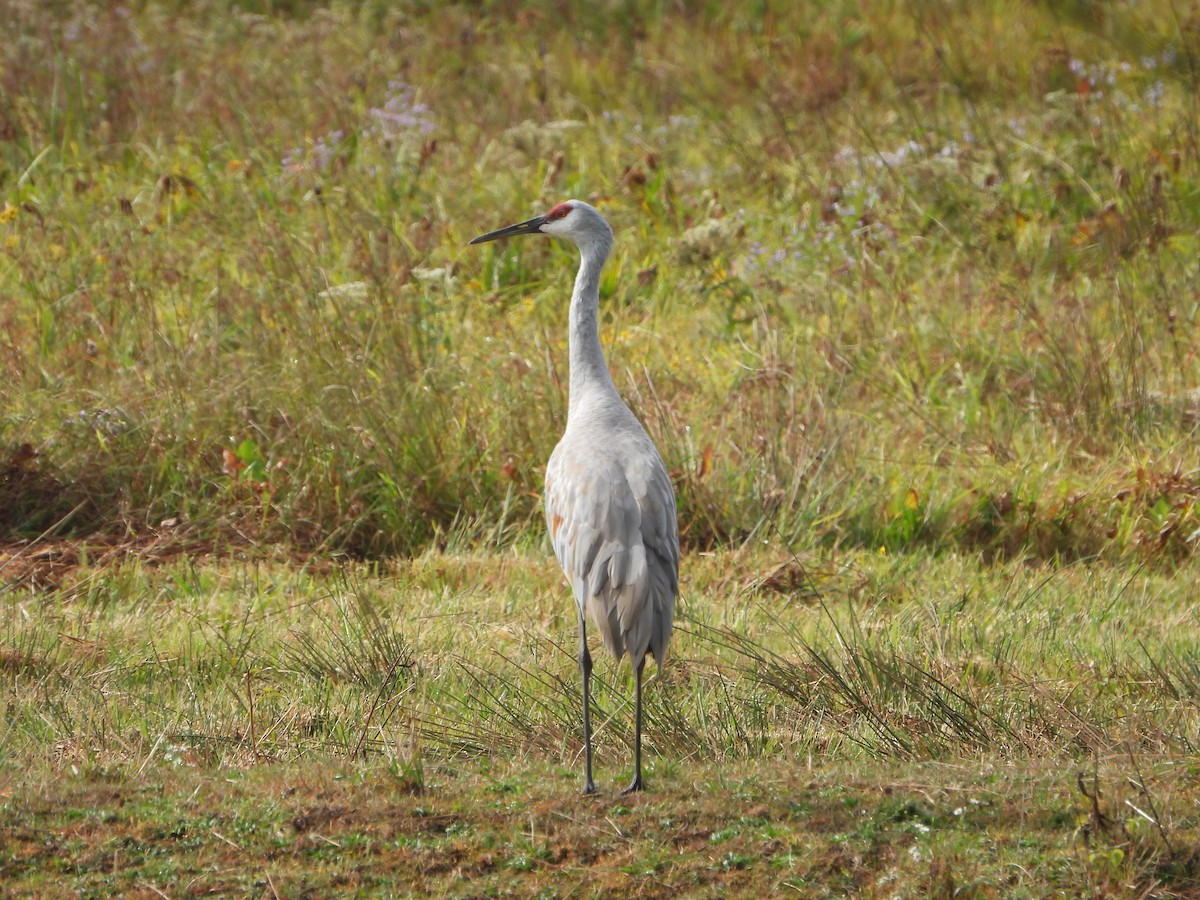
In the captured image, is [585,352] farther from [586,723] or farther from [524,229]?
[586,723]

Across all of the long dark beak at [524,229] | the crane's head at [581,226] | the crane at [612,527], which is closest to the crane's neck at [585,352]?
the crane at [612,527]

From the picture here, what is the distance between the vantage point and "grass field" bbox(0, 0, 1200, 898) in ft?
11.9

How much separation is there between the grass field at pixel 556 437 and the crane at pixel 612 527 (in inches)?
14.1

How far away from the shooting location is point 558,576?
606 centimetres

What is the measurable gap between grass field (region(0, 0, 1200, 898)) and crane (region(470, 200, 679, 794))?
357mm

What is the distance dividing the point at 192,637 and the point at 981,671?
2.76 m

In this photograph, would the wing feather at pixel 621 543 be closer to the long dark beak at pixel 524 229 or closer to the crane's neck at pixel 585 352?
the crane's neck at pixel 585 352

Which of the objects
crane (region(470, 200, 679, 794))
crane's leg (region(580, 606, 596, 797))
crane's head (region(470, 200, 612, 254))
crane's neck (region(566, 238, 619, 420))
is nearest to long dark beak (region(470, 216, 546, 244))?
crane's head (region(470, 200, 612, 254))

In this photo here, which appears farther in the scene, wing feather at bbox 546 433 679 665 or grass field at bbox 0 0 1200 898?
wing feather at bbox 546 433 679 665

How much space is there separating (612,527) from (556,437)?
2480 millimetres

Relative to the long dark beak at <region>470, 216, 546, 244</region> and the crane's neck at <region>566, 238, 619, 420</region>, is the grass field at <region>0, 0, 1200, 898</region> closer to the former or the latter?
the crane's neck at <region>566, 238, 619, 420</region>

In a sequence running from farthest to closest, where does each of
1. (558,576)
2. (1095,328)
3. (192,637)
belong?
1. (1095,328)
2. (558,576)
3. (192,637)

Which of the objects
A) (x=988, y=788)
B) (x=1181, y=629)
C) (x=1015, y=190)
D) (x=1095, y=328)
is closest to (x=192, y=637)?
(x=988, y=788)

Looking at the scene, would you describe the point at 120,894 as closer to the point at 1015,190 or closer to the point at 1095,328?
the point at 1095,328
